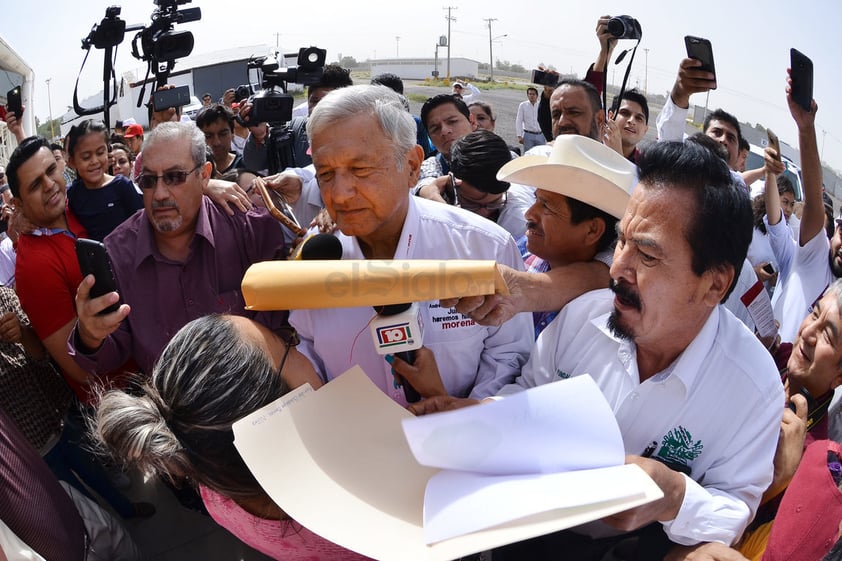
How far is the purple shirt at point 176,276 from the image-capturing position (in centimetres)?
251

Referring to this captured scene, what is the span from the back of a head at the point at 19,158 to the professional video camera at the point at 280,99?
1189mm

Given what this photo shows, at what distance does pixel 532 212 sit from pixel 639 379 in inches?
28.6

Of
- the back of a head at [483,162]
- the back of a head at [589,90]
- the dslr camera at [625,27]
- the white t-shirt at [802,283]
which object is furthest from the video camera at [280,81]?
the white t-shirt at [802,283]

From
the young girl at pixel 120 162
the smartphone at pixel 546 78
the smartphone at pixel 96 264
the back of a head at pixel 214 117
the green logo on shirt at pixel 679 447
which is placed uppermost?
the smartphone at pixel 546 78

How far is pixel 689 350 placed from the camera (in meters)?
1.57

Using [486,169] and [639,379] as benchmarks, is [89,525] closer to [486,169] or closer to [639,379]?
[639,379]

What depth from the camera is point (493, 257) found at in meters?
2.07

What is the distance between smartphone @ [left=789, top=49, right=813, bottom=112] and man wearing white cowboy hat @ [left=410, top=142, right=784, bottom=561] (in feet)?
6.41

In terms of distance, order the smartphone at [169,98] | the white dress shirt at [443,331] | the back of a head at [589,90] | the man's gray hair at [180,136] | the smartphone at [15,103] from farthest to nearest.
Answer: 1. the smartphone at [15,103]
2. the smartphone at [169,98]
3. the back of a head at [589,90]
4. the man's gray hair at [180,136]
5. the white dress shirt at [443,331]

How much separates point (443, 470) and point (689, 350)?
80 cm

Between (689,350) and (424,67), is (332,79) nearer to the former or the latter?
(689,350)

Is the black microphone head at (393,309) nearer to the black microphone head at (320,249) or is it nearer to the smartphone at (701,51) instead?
the black microphone head at (320,249)

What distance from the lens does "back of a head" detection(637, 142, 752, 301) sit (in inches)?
59.2

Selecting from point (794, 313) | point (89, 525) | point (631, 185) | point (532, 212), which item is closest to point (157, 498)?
point (89, 525)
